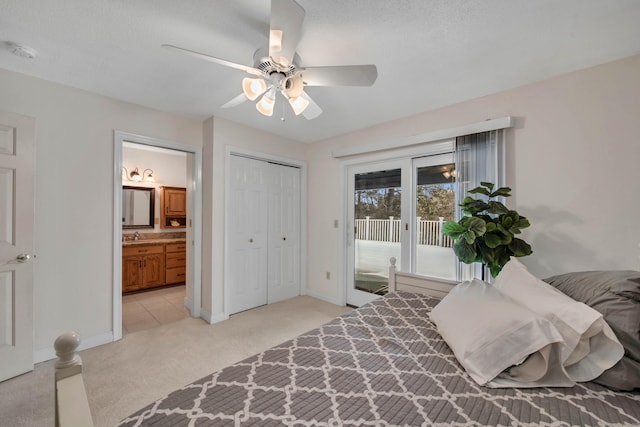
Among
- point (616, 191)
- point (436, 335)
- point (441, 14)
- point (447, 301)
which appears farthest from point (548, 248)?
point (441, 14)

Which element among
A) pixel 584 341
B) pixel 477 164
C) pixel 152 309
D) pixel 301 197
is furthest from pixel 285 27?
pixel 152 309

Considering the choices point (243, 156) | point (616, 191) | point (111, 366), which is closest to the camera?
point (616, 191)

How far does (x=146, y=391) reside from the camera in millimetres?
1830

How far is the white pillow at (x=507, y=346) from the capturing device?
40.2 inches

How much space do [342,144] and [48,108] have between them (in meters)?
3.03

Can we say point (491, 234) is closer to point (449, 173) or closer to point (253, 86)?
point (449, 173)

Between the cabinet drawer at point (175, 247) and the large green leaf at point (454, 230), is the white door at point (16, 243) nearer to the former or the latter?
the cabinet drawer at point (175, 247)

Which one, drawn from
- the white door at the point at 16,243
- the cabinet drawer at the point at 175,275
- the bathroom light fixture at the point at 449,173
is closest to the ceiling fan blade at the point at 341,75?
the bathroom light fixture at the point at 449,173

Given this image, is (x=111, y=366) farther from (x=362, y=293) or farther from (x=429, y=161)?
(x=429, y=161)

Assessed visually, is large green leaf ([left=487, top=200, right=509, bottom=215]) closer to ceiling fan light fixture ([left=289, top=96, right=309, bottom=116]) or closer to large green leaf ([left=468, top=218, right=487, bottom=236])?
large green leaf ([left=468, top=218, right=487, bottom=236])

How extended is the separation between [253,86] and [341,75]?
0.55 meters

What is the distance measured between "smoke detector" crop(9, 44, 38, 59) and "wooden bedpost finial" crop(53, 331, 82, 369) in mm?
2180

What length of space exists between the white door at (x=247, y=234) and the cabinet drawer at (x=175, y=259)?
70.3 inches

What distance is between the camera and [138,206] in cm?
454
